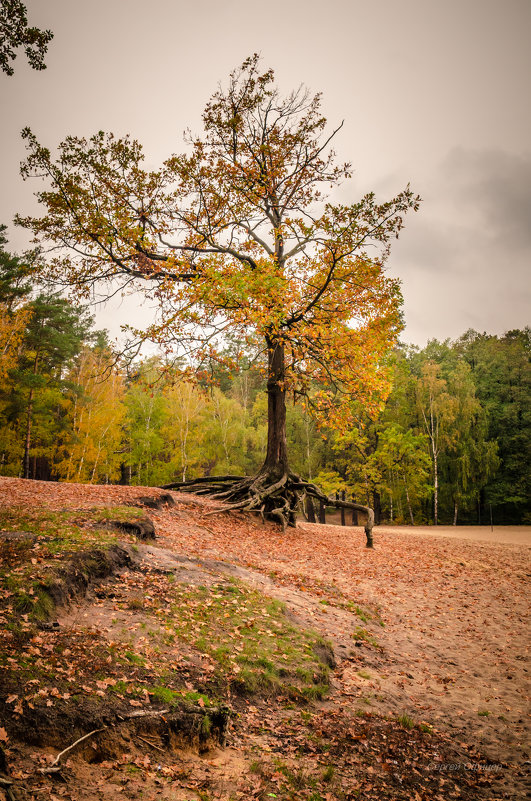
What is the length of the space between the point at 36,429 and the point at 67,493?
19.3 metres

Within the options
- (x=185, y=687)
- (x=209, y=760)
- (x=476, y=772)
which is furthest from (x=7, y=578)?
(x=476, y=772)

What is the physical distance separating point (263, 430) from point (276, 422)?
20325 mm

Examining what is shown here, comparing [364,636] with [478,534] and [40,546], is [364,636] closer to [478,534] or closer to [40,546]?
[40,546]

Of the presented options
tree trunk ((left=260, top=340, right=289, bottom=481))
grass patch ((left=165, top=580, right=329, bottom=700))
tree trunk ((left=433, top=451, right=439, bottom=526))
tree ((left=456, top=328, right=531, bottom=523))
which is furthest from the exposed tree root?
tree ((left=456, top=328, right=531, bottom=523))

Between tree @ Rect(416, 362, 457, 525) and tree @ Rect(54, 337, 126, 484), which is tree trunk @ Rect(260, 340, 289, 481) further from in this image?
tree @ Rect(416, 362, 457, 525)

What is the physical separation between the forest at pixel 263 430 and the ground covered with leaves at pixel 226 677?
59.8 feet

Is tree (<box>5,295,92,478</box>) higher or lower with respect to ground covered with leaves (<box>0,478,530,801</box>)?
higher

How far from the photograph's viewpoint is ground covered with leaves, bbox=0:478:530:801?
3346 mm

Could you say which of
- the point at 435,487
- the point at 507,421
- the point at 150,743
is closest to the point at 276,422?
the point at 150,743

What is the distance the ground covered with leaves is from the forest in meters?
18.2

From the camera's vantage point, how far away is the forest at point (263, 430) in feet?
91.0

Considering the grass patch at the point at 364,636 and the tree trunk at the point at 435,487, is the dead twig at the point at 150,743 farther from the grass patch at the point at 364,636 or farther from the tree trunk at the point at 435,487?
the tree trunk at the point at 435,487

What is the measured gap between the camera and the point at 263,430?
35.6 metres

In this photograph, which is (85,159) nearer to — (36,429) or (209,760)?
(209,760)
